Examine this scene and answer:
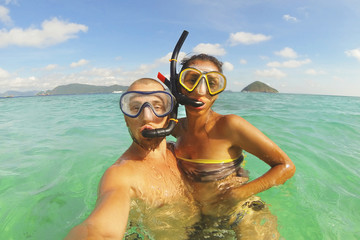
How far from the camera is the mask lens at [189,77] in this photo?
2342 millimetres

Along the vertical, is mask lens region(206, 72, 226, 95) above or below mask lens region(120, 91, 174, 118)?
above

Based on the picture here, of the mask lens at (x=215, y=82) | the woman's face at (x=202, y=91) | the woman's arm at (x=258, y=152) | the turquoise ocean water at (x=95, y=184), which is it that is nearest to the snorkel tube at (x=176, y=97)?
the woman's face at (x=202, y=91)

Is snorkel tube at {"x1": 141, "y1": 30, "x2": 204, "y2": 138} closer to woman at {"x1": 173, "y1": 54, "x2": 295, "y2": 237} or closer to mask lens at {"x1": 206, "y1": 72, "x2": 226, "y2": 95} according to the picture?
woman at {"x1": 173, "y1": 54, "x2": 295, "y2": 237}

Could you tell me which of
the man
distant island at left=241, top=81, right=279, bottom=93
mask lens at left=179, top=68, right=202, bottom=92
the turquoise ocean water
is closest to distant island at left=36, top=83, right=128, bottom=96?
distant island at left=241, top=81, right=279, bottom=93

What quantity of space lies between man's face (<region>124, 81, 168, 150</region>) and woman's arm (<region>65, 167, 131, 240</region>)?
0.37 m

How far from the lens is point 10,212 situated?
313 centimetres

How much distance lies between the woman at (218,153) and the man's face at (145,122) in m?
0.45

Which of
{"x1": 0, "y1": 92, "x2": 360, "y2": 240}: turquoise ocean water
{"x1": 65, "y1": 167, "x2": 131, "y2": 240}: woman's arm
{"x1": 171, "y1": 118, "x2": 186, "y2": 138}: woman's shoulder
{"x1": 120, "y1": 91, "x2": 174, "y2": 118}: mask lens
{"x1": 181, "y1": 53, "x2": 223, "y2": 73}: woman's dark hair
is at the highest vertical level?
{"x1": 181, "y1": 53, "x2": 223, "y2": 73}: woman's dark hair

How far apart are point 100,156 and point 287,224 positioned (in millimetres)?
4073

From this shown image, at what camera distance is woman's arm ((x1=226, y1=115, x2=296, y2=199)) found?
2.18 meters

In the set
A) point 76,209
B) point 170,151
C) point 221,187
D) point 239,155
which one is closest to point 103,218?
point 170,151

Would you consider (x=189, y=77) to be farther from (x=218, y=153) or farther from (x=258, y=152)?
(x=258, y=152)

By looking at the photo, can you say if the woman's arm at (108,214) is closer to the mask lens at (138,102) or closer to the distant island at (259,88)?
the mask lens at (138,102)

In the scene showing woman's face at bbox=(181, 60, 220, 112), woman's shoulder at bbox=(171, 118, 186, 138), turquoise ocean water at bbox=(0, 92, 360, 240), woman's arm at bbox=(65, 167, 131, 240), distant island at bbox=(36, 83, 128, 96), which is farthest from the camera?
distant island at bbox=(36, 83, 128, 96)
